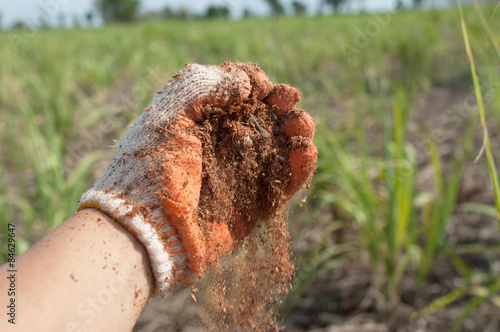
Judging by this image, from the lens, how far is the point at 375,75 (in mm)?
4297

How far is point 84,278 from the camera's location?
55 cm

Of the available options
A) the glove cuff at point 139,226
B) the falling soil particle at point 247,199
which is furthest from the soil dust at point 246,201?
the glove cuff at point 139,226

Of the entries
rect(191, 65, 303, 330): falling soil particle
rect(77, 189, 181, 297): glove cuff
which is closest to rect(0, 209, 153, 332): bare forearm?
rect(77, 189, 181, 297): glove cuff

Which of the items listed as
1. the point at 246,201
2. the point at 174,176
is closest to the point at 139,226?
the point at 174,176

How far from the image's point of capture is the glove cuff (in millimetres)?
640

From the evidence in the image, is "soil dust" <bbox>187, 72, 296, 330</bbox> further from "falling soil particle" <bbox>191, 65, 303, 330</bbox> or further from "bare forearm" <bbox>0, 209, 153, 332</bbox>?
"bare forearm" <bbox>0, 209, 153, 332</bbox>

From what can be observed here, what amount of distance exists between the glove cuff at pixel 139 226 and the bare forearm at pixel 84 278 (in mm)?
11

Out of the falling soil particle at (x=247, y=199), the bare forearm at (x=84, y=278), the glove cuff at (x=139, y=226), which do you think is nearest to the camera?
the bare forearm at (x=84, y=278)

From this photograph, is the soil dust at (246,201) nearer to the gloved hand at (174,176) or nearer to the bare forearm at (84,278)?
the gloved hand at (174,176)

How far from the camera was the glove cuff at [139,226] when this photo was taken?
64cm

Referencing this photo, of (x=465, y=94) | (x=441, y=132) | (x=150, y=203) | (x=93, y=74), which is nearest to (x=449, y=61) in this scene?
(x=465, y=94)

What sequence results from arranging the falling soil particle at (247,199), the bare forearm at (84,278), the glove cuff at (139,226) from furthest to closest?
the falling soil particle at (247,199), the glove cuff at (139,226), the bare forearm at (84,278)

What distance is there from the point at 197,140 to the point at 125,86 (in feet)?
14.2

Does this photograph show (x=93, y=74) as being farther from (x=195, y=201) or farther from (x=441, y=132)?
(x=195, y=201)
